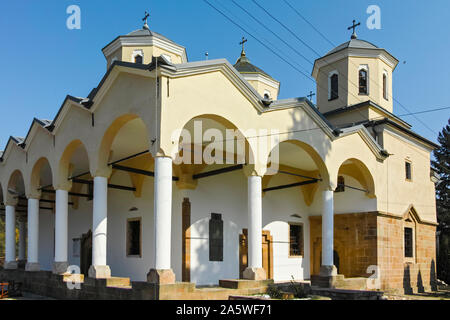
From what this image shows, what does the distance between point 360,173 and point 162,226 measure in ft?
28.2

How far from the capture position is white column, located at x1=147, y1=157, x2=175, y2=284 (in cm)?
848

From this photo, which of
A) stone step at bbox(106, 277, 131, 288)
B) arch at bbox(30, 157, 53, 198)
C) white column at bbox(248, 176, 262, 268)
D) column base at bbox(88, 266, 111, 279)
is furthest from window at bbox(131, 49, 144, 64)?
stone step at bbox(106, 277, 131, 288)

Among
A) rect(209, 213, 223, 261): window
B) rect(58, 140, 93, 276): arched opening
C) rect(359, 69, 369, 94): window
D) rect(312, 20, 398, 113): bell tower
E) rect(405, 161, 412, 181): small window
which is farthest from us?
rect(359, 69, 369, 94): window

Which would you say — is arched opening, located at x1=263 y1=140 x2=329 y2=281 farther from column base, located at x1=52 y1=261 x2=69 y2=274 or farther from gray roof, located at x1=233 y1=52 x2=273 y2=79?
column base, located at x1=52 y1=261 x2=69 y2=274

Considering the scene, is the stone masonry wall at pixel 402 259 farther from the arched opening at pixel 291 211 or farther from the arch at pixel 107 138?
the arch at pixel 107 138

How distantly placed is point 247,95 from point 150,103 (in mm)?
2564

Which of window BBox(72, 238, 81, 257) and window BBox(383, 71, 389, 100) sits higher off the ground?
window BBox(383, 71, 389, 100)

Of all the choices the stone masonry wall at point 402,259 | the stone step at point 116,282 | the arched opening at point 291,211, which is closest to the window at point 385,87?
the arched opening at point 291,211

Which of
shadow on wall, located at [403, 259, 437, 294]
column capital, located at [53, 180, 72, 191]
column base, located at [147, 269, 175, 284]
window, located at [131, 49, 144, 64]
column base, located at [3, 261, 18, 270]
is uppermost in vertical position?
window, located at [131, 49, 144, 64]

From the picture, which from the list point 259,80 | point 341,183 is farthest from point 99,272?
point 259,80

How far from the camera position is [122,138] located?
40.7ft

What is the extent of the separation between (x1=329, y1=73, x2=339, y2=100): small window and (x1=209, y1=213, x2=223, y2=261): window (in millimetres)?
7203

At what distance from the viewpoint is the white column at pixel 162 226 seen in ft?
27.8

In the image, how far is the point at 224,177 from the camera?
1432cm
